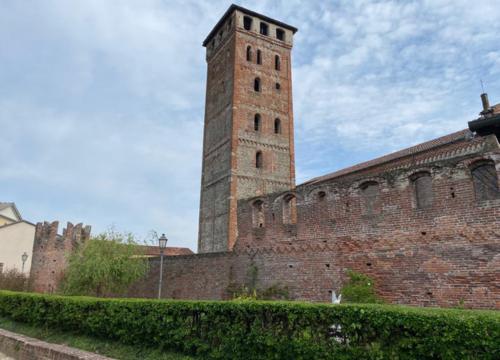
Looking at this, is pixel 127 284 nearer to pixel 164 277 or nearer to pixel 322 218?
pixel 164 277

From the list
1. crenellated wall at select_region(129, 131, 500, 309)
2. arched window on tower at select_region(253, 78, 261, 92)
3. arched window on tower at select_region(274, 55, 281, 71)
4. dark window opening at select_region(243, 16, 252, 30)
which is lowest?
crenellated wall at select_region(129, 131, 500, 309)

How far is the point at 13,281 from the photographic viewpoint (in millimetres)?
21734

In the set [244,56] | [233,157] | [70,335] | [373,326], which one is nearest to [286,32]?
[244,56]

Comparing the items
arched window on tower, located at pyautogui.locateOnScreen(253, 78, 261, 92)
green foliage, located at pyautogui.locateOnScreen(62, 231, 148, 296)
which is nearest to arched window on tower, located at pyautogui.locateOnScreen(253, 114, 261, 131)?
arched window on tower, located at pyautogui.locateOnScreen(253, 78, 261, 92)

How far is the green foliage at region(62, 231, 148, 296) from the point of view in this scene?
1923cm

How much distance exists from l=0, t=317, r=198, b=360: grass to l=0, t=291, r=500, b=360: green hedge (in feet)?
0.56

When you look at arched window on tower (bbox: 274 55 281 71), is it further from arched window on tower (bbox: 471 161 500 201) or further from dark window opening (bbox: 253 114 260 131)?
arched window on tower (bbox: 471 161 500 201)

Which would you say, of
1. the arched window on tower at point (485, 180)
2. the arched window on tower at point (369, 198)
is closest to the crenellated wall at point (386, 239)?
the arched window on tower at point (369, 198)

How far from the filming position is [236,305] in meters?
7.52

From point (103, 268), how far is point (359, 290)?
42.4 feet

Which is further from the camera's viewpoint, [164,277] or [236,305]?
[164,277]

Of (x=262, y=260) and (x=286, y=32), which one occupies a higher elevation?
(x=286, y=32)

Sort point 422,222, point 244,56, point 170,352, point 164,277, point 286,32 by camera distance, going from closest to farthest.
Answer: point 170,352
point 422,222
point 164,277
point 244,56
point 286,32

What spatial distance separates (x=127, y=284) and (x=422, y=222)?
49.9 ft
